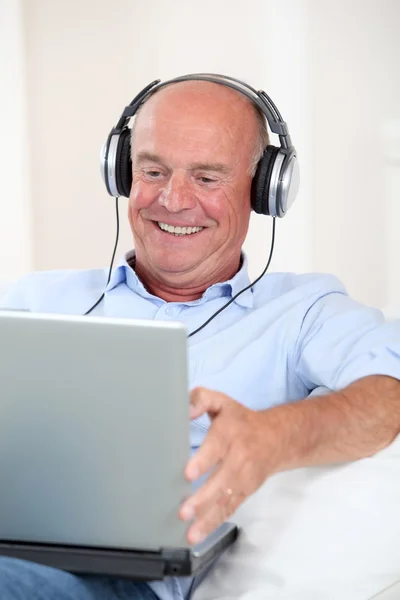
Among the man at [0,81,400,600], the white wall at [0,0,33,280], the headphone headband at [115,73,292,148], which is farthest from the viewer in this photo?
the white wall at [0,0,33,280]

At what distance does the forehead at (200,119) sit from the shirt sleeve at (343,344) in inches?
14.7

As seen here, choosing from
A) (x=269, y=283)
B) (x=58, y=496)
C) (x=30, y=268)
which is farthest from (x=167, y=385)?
(x=30, y=268)

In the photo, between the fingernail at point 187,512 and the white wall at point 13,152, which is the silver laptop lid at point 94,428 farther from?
the white wall at point 13,152

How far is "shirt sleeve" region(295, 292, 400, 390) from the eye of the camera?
150 centimetres

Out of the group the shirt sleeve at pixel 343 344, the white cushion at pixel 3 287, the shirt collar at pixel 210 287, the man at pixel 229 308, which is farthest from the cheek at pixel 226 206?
the white cushion at pixel 3 287

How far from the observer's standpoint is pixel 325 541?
4.43 ft

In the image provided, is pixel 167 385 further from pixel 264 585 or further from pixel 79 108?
pixel 79 108

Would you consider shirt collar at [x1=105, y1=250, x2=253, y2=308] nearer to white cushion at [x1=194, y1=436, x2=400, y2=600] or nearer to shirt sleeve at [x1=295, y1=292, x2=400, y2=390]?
shirt sleeve at [x1=295, y1=292, x2=400, y2=390]

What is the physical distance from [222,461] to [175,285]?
2.67ft

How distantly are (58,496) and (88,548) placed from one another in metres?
0.09

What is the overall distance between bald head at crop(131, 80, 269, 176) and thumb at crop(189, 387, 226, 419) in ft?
2.76

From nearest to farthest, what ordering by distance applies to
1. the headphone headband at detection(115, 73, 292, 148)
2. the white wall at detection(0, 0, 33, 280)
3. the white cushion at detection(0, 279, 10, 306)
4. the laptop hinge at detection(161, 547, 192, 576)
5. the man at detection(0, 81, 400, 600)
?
the laptop hinge at detection(161, 547, 192, 576)
the man at detection(0, 81, 400, 600)
the headphone headband at detection(115, 73, 292, 148)
the white cushion at detection(0, 279, 10, 306)
the white wall at detection(0, 0, 33, 280)

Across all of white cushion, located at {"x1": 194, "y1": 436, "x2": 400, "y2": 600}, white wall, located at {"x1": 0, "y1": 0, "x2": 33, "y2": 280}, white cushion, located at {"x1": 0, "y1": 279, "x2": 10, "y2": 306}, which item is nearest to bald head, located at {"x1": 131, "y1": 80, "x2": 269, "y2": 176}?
white cushion, located at {"x1": 0, "y1": 279, "x2": 10, "y2": 306}

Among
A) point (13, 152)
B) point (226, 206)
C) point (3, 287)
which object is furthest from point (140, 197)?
point (13, 152)
